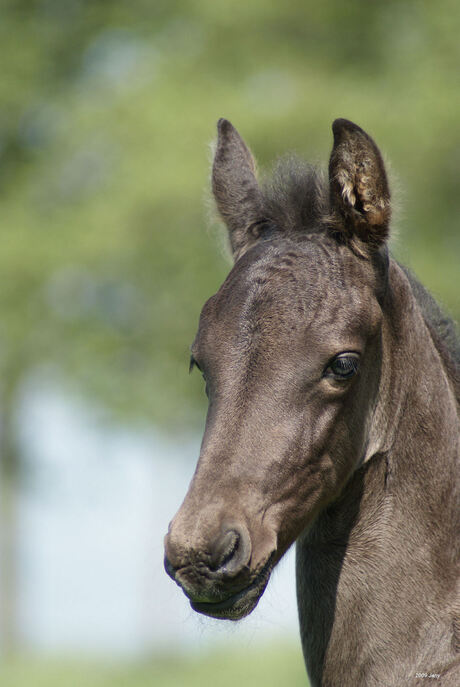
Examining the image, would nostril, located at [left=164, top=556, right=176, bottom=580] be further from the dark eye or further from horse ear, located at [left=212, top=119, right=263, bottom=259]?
horse ear, located at [left=212, top=119, right=263, bottom=259]

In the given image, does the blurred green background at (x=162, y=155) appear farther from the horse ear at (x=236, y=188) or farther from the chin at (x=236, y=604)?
the chin at (x=236, y=604)

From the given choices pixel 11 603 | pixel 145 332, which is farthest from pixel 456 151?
pixel 11 603

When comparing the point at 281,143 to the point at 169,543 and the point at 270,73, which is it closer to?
the point at 270,73

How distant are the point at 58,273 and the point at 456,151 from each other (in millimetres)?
5777

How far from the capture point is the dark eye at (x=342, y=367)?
329 centimetres

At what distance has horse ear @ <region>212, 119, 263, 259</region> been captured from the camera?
13.0 feet

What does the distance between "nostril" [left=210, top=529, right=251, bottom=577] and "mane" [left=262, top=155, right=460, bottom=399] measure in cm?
133

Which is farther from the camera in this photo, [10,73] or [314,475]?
[10,73]

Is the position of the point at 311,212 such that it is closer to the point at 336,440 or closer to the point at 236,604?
the point at 336,440

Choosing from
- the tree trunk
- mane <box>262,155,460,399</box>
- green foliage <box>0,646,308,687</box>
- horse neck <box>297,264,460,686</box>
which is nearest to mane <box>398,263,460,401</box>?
mane <box>262,155,460,399</box>

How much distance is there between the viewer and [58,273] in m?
13.2

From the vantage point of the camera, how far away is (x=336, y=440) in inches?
132

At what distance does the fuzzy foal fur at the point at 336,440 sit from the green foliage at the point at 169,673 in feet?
22.6

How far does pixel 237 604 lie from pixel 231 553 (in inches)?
8.0
